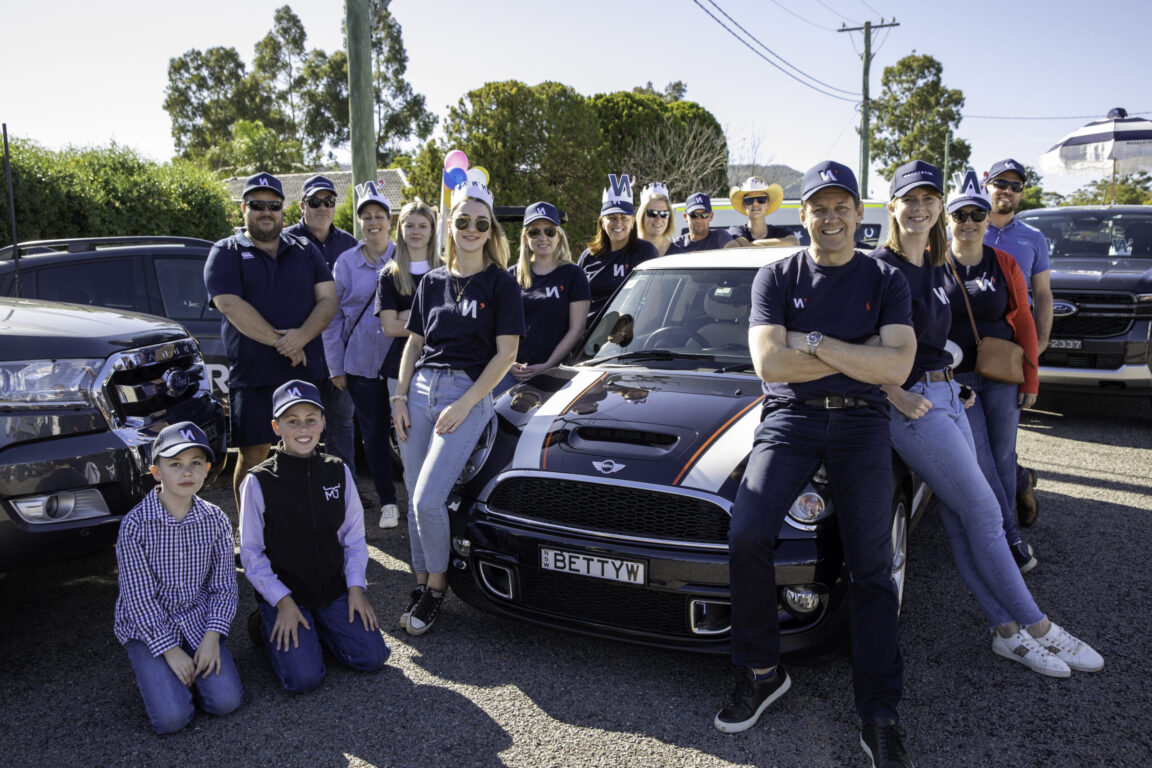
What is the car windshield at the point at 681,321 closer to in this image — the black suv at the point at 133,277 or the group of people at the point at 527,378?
the group of people at the point at 527,378

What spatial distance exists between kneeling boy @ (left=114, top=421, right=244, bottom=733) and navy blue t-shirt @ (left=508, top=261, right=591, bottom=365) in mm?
1961

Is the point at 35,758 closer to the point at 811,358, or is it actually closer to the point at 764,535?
the point at 764,535

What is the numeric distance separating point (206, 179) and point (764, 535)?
51.7 feet

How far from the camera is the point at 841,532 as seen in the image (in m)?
2.93

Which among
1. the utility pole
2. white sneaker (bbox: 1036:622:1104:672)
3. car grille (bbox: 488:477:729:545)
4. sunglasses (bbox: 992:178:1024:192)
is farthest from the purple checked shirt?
the utility pole

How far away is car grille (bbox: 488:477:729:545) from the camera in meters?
3.12

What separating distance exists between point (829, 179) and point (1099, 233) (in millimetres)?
7462

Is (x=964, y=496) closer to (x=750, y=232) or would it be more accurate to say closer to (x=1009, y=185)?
(x=1009, y=185)

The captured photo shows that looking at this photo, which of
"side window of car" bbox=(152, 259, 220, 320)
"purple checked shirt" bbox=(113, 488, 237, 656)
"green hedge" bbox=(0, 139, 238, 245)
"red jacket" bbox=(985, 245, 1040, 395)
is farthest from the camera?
"green hedge" bbox=(0, 139, 238, 245)

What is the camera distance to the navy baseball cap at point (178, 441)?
319cm

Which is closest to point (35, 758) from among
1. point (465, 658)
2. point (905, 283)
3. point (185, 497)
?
point (185, 497)

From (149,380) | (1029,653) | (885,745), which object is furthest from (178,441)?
(1029,653)

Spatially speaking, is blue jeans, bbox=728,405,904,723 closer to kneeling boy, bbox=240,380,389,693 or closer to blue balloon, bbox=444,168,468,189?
kneeling boy, bbox=240,380,389,693

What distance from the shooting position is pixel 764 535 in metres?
2.90
